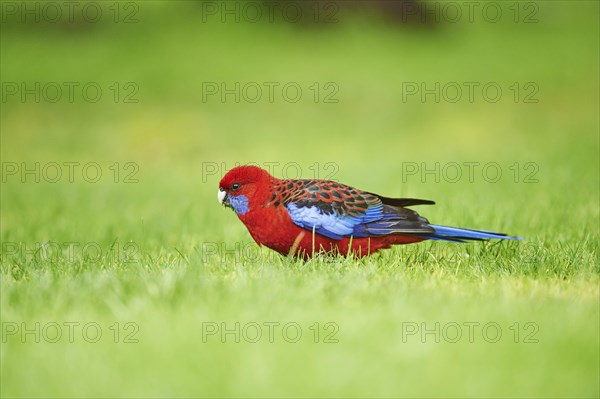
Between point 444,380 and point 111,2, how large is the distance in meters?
17.0

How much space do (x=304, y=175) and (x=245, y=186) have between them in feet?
19.8

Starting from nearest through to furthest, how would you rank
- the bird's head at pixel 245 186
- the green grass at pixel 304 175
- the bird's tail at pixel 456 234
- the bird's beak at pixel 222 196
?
the green grass at pixel 304 175 < the bird's tail at pixel 456 234 < the bird's head at pixel 245 186 < the bird's beak at pixel 222 196

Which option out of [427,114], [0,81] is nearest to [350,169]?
[427,114]

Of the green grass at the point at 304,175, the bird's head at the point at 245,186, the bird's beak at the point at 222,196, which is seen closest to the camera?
the green grass at the point at 304,175

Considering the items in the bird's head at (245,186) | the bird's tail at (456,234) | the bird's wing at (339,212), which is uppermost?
the bird's head at (245,186)

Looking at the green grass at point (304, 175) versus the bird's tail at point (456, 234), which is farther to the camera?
the bird's tail at point (456, 234)

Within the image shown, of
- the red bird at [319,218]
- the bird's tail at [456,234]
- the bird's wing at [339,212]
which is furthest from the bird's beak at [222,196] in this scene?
the bird's tail at [456,234]

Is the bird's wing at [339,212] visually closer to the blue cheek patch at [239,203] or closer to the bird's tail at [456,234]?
the bird's tail at [456,234]

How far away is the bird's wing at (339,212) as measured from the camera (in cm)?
513

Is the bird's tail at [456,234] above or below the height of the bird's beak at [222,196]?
below

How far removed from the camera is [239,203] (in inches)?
211

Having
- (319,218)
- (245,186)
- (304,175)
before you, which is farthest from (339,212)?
(304,175)


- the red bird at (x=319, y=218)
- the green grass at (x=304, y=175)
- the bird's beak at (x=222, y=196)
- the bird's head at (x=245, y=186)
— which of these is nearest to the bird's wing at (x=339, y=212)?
the red bird at (x=319, y=218)

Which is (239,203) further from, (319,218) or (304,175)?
(304,175)
